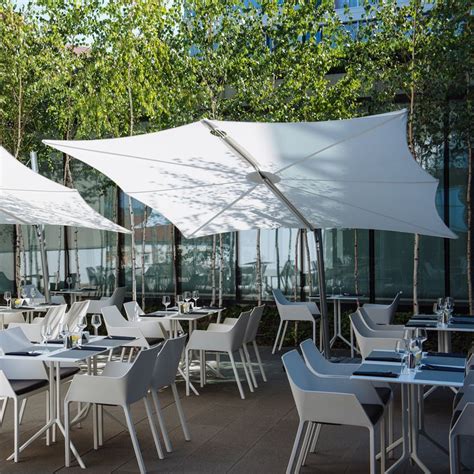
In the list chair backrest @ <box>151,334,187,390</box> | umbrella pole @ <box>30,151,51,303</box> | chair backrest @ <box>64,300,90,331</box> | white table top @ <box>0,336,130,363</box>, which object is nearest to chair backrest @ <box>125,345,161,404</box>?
chair backrest @ <box>151,334,187,390</box>

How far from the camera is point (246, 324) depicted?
8234 millimetres

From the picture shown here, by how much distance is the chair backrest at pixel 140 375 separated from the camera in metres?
5.31

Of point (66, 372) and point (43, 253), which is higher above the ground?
point (43, 253)

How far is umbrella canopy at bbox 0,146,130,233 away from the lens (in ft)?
27.2

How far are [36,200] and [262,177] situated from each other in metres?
3.33

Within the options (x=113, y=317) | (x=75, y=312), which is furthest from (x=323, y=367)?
(x=75, y=312)

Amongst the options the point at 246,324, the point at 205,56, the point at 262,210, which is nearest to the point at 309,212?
the point at 262,210

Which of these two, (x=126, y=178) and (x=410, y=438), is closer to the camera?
(x=410, y=438)

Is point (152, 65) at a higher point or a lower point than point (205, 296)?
higher

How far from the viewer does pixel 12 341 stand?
6.63 metres

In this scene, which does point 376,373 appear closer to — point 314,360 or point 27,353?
point 314,360

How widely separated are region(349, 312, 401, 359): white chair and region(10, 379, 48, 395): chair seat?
289 cm

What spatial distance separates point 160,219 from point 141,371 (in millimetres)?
9012

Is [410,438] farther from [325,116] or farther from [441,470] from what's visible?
[325,116]
